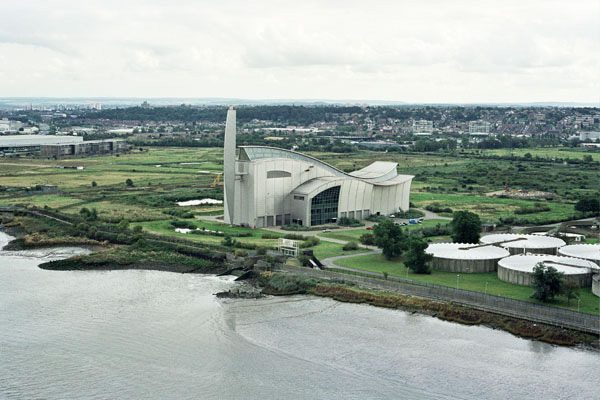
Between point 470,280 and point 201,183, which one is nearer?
point 470,280

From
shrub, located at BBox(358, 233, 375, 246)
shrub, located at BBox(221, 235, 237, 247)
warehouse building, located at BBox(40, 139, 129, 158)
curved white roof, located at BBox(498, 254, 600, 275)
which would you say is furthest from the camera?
warehouse building, located at BBox(40, 139, 129, 158)

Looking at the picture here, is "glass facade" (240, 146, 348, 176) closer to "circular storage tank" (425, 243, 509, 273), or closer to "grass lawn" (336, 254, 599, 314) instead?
"grass lawn" (336, 254, 599, 314)

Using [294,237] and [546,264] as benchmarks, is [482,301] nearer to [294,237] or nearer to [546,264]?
[546,264]

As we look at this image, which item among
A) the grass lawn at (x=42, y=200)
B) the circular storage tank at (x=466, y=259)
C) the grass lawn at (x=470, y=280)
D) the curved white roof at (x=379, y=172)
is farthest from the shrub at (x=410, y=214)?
the grass lawn at (x=42, y=200)

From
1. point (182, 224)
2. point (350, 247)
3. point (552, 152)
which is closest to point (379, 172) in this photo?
point (182, 224)

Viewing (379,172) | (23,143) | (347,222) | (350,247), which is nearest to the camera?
(350,247)

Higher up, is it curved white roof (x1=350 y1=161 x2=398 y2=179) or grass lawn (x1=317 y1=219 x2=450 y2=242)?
curved white roof (x1=350 y1=161 x2=398 y2=179)

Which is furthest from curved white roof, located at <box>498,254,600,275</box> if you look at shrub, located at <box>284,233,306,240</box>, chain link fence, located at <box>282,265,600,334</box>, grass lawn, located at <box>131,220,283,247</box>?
grass lawn, located at <box>131,220,283,247</box>
